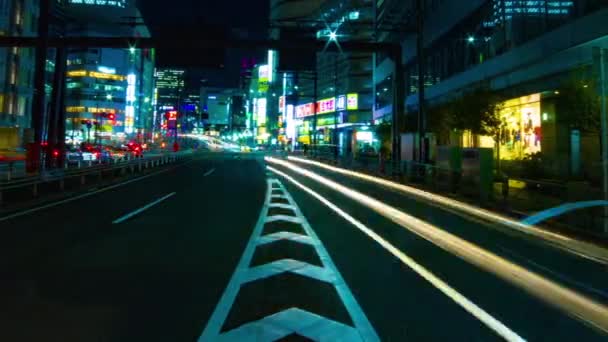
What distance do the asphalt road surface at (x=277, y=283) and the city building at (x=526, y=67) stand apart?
9947 millimetres

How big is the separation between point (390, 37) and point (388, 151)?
14809mm

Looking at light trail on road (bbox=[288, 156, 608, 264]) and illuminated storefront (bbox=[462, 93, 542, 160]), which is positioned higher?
illuminated storefront (bbox=[462, 93, 542, 160])

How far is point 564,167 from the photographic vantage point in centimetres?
2311

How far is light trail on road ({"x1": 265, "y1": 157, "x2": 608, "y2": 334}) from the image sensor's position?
5.12 m

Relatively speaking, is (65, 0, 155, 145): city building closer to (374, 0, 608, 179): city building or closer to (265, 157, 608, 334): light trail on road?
(374, 0, 608, 179): city building

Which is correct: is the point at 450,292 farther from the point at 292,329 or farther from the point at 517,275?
the point at 292,329

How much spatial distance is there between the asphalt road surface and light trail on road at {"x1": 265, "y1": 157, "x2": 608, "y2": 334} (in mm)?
39

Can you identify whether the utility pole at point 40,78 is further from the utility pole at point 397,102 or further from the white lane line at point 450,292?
the white lane line at point 450,292

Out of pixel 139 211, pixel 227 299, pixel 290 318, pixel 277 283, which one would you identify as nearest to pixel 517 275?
pixel 277 283

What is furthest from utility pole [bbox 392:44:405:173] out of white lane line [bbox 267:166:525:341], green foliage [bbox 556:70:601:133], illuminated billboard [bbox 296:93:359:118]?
illuminated billboard [bbox 296:93:359:118]

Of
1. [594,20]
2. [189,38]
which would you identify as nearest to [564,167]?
[594,20]

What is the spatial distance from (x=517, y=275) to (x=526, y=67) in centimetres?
1989

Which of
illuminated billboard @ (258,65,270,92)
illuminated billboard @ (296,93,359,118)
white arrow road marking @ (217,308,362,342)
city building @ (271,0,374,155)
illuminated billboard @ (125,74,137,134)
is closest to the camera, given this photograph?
white arrow road marking @ (217,308,362,342)

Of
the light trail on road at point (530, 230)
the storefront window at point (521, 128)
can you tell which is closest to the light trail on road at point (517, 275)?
the light trail on road at point (530, 230)
